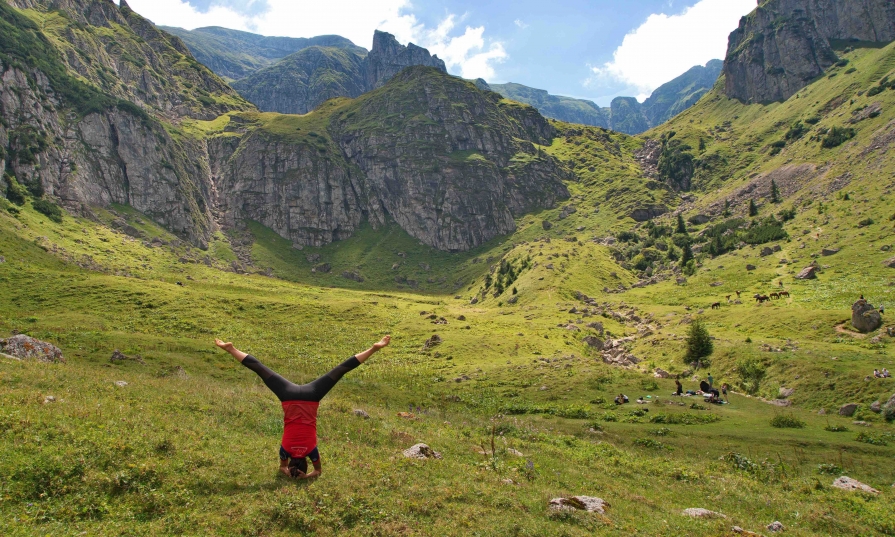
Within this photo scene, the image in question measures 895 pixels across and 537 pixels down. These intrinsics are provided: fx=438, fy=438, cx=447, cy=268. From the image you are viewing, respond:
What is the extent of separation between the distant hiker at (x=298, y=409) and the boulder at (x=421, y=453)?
4.98 m

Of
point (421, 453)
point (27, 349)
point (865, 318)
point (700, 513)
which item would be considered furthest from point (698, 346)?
point (27, 349)

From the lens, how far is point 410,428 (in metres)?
23.1

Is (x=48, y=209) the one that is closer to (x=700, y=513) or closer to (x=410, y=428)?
(x=410, y=428)

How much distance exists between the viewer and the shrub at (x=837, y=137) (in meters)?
144

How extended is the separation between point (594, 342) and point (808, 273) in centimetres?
4367

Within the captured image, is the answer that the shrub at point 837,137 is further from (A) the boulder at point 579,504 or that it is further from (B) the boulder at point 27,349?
(B) the boulder at point 27,349

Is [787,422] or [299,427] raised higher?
[299,427]

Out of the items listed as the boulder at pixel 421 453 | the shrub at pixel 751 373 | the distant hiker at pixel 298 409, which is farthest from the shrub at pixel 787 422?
the distant hiker at pixel 298 409

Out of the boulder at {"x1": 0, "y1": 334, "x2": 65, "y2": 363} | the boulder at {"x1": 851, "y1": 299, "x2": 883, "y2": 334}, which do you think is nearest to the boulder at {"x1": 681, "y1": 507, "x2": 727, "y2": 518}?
the boulder at {"x1": 0, "y1": 334, "x2": 65, "y2": 363}

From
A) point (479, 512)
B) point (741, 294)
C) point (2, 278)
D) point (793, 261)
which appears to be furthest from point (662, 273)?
point (2, 278)

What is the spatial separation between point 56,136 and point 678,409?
202 metres

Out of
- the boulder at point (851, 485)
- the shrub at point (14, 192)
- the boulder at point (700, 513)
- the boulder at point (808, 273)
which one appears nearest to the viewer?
the boulder at point (700, 513)

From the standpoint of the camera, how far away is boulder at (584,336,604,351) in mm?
68906

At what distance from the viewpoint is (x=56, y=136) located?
152125mm
